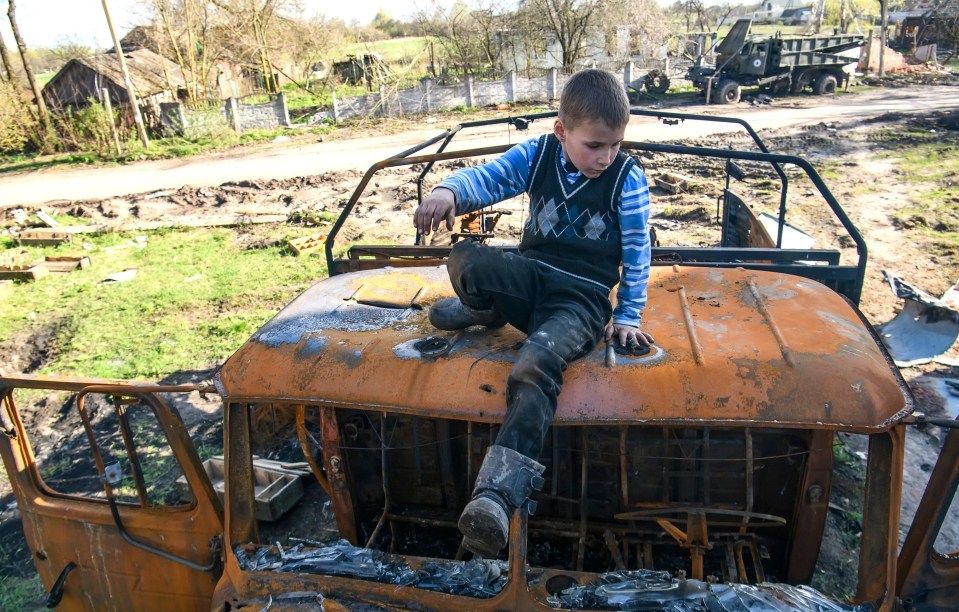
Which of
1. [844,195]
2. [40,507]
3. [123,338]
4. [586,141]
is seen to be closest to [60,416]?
[123,338]

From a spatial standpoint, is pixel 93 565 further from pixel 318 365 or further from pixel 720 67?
pixel 720 67

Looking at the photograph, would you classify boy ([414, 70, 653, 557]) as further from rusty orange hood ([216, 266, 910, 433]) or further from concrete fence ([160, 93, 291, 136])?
concrete fence ([160, 93, 291, 136])

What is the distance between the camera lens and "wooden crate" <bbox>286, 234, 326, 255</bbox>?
985 centimetres

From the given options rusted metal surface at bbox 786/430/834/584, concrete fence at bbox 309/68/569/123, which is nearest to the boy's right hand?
rusted metal surface at bbox 786/430/834/584

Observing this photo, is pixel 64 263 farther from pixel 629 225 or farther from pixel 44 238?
pixel 629 225

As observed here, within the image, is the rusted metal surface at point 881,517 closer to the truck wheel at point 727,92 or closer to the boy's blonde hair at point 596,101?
the boy's blonde hair at point 596,101

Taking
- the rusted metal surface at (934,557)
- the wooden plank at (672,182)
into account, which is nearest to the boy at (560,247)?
the rusted metal surface at (934,557)

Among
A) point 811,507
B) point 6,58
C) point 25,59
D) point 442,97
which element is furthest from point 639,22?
point 811,507

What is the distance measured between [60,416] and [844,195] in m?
11.7

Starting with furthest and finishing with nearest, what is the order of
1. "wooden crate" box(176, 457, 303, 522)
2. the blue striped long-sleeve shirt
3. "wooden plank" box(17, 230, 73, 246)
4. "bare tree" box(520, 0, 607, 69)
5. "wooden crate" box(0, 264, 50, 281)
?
"bare tree" box(520, 0, 607, 69)
"wooden plank" box(17, 230, 73, 246)
"wooden crate" box(0, 264, 50, 281)
"wooden crate" box(176, 457, 303, 522)
the blue striped long-sleeve shirt

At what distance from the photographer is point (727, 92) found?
21328mm

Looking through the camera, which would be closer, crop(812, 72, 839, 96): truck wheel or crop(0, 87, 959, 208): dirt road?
crop(0, 87, 959, 208): dirt road

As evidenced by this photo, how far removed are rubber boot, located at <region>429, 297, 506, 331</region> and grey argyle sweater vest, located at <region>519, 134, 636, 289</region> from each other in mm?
329

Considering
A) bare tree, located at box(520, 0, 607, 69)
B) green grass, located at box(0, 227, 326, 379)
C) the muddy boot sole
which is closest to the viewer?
the muddy boot sole
